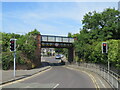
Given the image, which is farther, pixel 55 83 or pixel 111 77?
pixel 55 83

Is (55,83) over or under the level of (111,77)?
under

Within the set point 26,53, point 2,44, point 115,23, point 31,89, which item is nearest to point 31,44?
point 26,53

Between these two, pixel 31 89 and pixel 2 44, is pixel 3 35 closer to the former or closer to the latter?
pixel 2 44

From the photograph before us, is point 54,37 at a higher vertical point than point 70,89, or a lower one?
higher

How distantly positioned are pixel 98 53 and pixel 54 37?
2153 centimetres

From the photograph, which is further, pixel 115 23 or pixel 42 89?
pixel 115 23

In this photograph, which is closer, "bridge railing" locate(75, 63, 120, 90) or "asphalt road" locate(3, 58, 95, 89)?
"bridge railing" locate(75, 63, 120, 90)

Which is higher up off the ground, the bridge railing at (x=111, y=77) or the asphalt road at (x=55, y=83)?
the bridge railing at (x=111, y=77)

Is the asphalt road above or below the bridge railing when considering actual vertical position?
below

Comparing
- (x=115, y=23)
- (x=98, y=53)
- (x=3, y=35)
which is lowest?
(x=98, y=53)

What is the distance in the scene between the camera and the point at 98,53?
3322cm

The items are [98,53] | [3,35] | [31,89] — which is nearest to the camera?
[31,89]

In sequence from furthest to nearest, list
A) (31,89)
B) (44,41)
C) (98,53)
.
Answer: (44,41) → (98,53) → (31,89)

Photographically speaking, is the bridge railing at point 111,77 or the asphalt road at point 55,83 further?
the asphalt road at point 55,83
